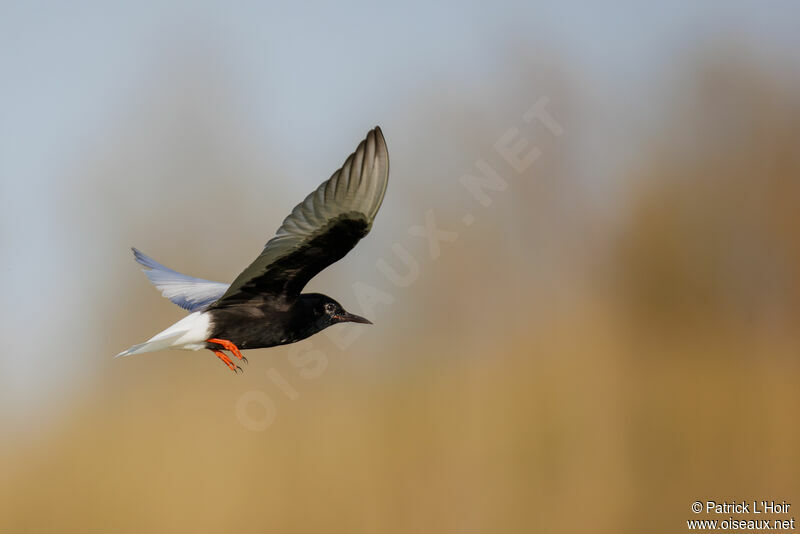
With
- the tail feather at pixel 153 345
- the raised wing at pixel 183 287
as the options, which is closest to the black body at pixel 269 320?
the tail feather at pixel 153 345

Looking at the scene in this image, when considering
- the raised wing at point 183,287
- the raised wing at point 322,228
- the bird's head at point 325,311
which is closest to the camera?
the raised wing at point 322,228

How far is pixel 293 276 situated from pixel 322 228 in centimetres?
31

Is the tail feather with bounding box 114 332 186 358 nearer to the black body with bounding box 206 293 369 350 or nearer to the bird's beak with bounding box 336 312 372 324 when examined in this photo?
the black body with bounding box 206 293 369 350

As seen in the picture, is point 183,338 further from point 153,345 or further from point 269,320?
point 269,320

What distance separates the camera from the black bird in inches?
153

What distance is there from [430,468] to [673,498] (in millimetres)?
3150

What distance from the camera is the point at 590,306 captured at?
11164mm

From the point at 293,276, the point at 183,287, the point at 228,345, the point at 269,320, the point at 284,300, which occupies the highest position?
the point at 183,287

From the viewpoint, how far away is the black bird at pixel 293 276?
3.88 m

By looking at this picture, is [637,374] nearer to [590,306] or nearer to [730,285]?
[590,306]

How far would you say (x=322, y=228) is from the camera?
13.0 feet

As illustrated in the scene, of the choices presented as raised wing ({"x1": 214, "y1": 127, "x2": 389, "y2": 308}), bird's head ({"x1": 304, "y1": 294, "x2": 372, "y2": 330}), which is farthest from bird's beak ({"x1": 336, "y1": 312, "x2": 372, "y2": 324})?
raised wing ({"x1": 214, "y1": 127, "x2": 389, "y2": 308})

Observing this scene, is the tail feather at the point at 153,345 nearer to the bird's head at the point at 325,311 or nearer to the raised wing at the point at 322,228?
the raised wing at the point at 322,228

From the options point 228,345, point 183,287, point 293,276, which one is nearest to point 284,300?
point 293,276
